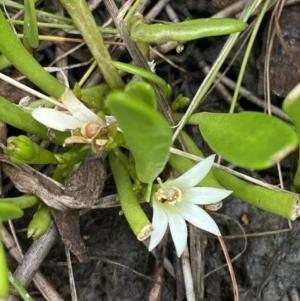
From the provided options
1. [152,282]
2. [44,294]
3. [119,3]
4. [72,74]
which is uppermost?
[119,3]

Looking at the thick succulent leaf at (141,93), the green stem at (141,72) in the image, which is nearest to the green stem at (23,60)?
the green stem at (141,72)

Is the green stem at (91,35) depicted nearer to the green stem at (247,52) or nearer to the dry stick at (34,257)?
the green stem at (247,52)

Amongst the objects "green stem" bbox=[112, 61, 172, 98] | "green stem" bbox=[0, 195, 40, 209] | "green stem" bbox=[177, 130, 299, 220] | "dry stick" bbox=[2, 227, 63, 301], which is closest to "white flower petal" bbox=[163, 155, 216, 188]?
"green stem" bbox=[177, 130, 299, 220]

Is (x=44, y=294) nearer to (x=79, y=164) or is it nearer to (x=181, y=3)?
(x=79, y=164)

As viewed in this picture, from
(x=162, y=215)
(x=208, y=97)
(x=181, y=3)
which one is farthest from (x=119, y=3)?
(x=162, y=215)

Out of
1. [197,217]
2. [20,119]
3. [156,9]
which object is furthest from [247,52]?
[20,119]

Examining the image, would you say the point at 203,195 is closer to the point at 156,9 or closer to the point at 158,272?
the point at 158,272
